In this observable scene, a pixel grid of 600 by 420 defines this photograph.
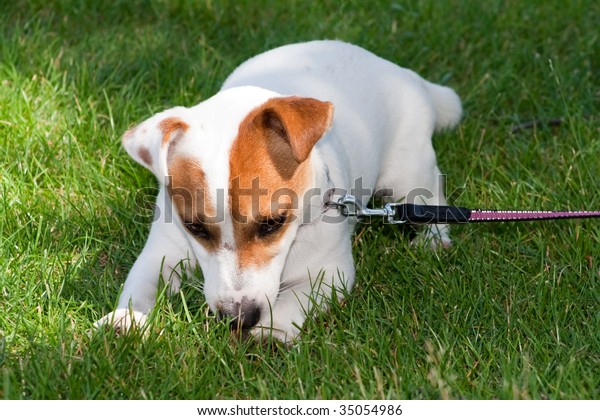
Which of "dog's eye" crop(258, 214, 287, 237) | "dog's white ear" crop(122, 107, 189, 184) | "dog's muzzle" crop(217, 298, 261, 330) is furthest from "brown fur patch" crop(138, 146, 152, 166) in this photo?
"dog's muzzle" crop(217, 298, 261, 330)

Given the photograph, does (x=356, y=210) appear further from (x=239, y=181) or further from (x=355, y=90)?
(x=239, y=181)

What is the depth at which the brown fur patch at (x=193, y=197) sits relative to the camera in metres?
3.37

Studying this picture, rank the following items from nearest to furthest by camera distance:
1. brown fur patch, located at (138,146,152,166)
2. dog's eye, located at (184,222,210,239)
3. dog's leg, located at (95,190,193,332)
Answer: dog's eye, located at (184,222,210,239) < brown fur patch, located at (138,146,152,166) < dog's leg, located at (95,190,193,332)

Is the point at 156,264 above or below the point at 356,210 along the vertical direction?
below

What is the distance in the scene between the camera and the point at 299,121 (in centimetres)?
338

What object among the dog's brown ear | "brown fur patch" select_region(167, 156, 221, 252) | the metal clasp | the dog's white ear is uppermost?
the dog's brown ear

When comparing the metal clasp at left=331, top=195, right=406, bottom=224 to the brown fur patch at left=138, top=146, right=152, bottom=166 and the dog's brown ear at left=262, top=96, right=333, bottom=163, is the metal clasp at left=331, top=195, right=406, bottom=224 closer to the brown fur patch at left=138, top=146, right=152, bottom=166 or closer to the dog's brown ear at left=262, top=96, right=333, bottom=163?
the dog's brown ear at left=262, top=96, right=333, bottom=163

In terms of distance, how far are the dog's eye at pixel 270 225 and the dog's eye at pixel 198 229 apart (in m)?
0.21

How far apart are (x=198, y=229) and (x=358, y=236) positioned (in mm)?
1221

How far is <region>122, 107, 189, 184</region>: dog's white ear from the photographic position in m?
3.51

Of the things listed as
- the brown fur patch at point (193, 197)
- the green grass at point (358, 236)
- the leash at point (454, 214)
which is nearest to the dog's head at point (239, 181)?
the brown fur patch at point (193, 197)

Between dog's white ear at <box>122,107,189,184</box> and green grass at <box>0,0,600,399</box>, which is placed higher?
dog's white ear at <box>122,107,189,184</box>

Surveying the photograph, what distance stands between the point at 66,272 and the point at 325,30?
321cm

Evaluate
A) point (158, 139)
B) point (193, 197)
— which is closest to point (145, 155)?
point (158, 139)
